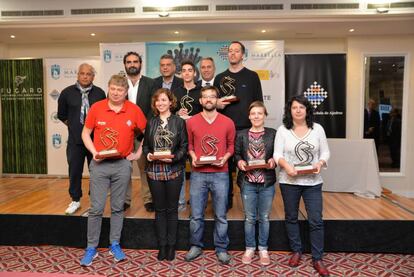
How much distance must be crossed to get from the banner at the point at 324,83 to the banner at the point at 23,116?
4.17m

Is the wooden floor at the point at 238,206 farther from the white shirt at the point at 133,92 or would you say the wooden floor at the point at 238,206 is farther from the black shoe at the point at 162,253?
the white shirt at the point at 133,92

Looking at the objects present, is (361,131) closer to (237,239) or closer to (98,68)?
(237,239)

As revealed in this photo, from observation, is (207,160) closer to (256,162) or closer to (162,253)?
(256,162)

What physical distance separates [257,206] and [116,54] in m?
3.64

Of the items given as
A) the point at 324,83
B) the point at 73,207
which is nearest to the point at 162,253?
the point at 73,207

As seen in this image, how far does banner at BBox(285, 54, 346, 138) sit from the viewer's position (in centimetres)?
539

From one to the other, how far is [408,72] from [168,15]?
3963 millimetres

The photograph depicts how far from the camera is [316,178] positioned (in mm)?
2592

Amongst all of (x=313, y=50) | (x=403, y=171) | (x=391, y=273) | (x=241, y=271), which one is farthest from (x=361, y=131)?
(x=241, y=271)

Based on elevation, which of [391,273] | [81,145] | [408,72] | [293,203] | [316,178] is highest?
[408,72]

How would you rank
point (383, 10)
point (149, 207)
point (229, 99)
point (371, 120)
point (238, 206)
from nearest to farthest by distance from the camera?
point (229, 99) < point (149, 207) < point (238, 206) < point (383, 10) < point (371, 120)

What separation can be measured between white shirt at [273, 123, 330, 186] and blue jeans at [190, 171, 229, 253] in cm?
47

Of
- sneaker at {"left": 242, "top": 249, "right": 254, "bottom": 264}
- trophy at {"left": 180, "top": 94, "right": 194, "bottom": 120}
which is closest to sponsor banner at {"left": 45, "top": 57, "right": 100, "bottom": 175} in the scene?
trophy at {"left": 180, "top": 94, "right": 194, "bottom": 120}

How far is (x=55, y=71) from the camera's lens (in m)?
5.73
